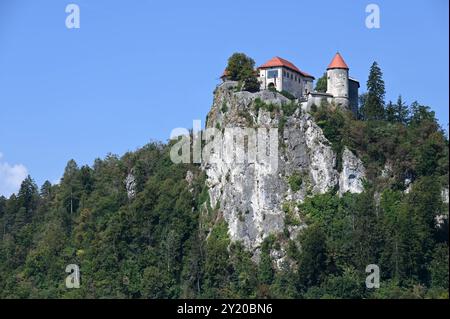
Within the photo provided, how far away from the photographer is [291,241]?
4075 inches

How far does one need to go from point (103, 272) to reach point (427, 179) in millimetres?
24557

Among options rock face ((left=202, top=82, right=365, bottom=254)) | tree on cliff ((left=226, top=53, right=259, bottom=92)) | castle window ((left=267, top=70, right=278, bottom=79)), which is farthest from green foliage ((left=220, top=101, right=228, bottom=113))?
castle window ((left=267, top=70, right=278, bottom=79))

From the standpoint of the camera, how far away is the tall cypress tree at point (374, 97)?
109 m

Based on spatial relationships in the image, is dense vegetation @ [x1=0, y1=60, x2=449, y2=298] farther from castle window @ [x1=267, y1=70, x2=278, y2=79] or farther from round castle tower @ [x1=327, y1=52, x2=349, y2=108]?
castle window @ [x1=267, y1=70, x2=278, y2=79]

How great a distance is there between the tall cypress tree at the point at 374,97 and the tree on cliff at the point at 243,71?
808 centimetres

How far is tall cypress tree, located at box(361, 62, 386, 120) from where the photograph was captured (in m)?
109

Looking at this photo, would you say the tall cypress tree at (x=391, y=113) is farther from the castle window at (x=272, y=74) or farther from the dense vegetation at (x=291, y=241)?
the castle window at (x=272, y=74)

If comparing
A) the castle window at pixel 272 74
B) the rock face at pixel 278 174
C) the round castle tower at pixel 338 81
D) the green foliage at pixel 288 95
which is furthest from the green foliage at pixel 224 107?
the round castle tower at pixel 338 81

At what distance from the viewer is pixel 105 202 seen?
396ft

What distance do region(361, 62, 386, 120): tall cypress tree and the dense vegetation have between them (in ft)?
0.30

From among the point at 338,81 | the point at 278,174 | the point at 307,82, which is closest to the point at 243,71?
the point at 307,82

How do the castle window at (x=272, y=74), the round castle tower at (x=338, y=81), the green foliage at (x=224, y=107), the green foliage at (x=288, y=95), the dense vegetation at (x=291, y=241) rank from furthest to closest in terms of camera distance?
1. the castle window at (x=272, y=74)
2. the green foliage at (x=224, y=107)
3. the round castle tower at (x=338, y=81)
4. the green foliage at (x=288, y=95)
5. the dense vegetation at (x=291, y=241)

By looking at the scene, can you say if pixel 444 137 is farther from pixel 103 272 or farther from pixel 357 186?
pixel 103 272
